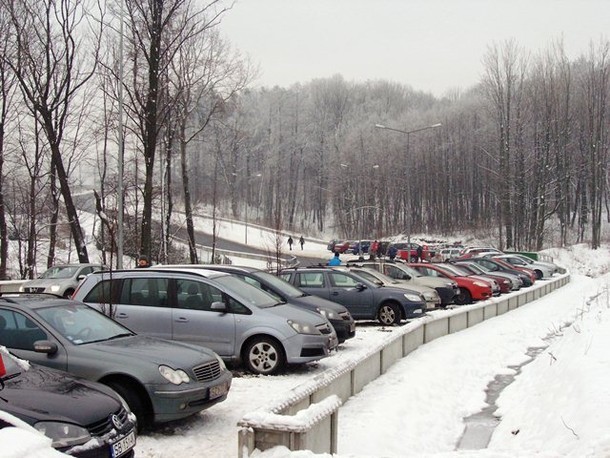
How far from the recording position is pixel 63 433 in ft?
16.4

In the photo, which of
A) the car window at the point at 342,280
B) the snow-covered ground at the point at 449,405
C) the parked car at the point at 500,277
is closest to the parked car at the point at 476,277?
the parked car at the point at 500,277

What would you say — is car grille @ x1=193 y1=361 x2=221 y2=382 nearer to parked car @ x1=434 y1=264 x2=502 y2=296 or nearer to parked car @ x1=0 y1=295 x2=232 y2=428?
parked car @ x1=0 y1=295 x2=232 y2=428

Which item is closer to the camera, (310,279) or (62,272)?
(310,279)

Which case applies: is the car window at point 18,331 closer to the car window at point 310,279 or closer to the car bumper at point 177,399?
the car bumper at point 177,399

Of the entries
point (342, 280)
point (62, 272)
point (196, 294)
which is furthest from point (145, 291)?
point (62, 272)

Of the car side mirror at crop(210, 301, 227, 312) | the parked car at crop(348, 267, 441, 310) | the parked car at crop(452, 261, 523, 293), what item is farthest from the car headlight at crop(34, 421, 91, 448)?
the parked car at crop(452, 261, 523, 293)

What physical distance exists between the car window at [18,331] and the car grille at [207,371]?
172 centimetres

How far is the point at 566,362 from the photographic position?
10.6 m

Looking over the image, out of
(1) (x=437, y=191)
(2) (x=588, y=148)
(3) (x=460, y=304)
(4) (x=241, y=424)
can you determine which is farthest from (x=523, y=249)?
(4) (x=241, y=424)

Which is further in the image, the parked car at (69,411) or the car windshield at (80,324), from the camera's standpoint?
the car windshield at (80,324)

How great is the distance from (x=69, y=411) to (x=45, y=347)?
1727mm

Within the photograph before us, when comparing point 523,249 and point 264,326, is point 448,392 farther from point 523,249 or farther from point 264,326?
point 523,249

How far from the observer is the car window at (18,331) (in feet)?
23.4

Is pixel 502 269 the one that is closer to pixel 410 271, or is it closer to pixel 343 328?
pixel 410 271
